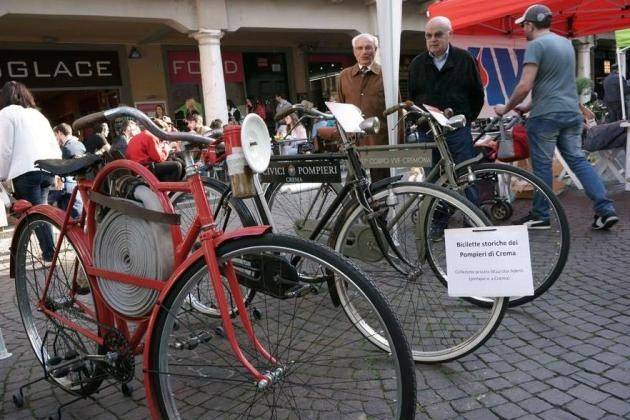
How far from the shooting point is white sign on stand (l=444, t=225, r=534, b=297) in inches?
96.5

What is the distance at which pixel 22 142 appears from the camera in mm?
5105

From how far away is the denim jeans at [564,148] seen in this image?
4.82 metres

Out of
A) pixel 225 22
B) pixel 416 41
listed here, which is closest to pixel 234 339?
pixel 225 22

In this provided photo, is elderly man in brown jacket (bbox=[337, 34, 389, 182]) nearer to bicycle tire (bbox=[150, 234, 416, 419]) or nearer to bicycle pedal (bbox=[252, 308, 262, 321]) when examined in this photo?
bicycle tire (bbox=[150, 234, 416, 419])

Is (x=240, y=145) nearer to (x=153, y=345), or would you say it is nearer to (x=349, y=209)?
(x=153, y=345)

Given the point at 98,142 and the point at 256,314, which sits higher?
the point at 98,142

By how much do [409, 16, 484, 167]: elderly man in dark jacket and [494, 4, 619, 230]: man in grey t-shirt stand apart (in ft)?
1.21

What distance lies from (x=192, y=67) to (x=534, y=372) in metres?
13.6

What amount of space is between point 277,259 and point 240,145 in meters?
0.43

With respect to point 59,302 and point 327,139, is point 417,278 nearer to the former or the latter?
point 327,139

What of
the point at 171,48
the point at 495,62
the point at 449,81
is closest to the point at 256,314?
the point at 449,81

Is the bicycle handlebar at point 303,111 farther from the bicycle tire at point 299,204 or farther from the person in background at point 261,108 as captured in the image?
the person in background at point 261,108

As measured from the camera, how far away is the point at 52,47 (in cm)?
1234

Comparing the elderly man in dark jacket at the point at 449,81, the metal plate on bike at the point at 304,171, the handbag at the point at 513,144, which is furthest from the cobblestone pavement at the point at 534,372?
the handbag at the point at 513,144
